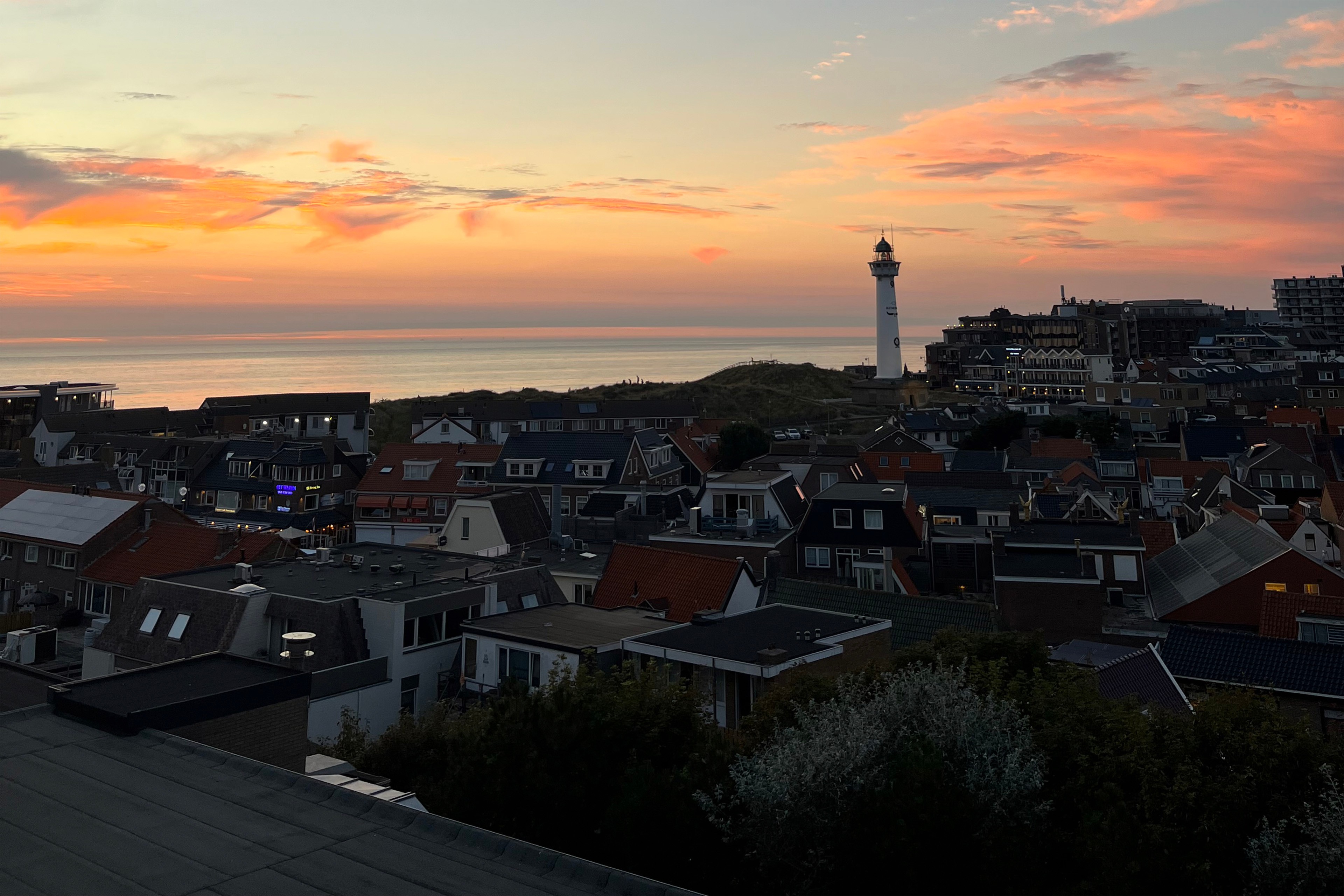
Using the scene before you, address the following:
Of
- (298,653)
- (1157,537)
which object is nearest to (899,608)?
(298,653)

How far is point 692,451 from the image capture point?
7481cm

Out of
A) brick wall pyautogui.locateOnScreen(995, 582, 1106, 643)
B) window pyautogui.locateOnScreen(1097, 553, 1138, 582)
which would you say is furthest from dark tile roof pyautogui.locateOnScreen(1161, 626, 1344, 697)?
window pyautogui.locateOnScreen(1097, 553, 1138, 582)

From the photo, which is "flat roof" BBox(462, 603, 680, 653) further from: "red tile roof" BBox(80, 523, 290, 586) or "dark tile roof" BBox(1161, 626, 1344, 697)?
"red tile roof" BBox(80, 523, 290, 586)

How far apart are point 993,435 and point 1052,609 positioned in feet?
212

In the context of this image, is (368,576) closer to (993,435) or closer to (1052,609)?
(1052,609)

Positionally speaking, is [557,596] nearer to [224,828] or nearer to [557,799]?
[557,799]

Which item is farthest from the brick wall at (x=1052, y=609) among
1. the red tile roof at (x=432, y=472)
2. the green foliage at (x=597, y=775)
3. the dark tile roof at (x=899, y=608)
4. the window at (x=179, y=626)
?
the red tile roof at (x=432, y=472)

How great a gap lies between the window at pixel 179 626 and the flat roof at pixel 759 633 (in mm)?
14628

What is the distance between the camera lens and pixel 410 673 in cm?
2730

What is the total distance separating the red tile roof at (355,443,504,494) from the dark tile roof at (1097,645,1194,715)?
4531 centimetres

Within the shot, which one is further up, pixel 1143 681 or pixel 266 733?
pixel 266 733

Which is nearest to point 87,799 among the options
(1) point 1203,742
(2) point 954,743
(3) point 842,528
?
(2) point 954,743

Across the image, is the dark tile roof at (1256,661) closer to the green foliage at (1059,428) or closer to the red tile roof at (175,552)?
the red tile roof at (175,552)

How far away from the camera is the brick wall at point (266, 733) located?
13430mm
